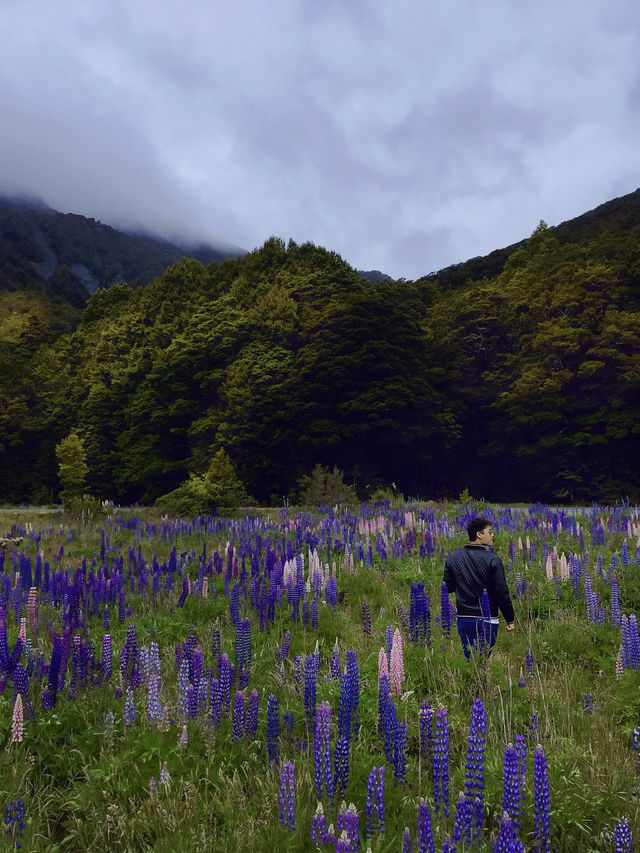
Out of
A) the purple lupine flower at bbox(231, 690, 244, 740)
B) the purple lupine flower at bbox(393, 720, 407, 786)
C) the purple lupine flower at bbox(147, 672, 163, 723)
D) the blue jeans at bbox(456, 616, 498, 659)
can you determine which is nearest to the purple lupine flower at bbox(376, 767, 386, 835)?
the purple lupine flower at bbox(393, 720, 407, 786)

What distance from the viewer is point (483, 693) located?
431 centimetres

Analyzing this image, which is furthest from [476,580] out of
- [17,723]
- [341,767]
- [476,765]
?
[17,723]

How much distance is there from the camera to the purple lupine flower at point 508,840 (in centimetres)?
197

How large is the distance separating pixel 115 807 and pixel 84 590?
4495 mm

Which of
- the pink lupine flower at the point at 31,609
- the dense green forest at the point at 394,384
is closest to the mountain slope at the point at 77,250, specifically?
the dense green forest at the point at 394,384

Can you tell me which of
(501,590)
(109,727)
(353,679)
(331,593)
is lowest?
(109,727)

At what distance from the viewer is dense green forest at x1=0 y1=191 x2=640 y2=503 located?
104 ft

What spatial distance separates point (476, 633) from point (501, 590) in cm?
45

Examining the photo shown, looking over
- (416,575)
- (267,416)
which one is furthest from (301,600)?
(267,416)

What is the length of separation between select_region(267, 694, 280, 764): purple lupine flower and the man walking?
6.97 ft

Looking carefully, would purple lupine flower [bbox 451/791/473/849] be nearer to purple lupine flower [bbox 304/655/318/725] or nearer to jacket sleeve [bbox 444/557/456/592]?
purple lupine flower [bbox 304/655/318/725]

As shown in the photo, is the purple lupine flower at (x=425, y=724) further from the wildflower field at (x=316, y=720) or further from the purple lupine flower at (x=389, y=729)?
the purple lupine flower at (x=389, y=729)

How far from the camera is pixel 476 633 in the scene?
5.07 metres

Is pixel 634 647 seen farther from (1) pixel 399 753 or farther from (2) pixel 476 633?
(1) pixel 399 753
